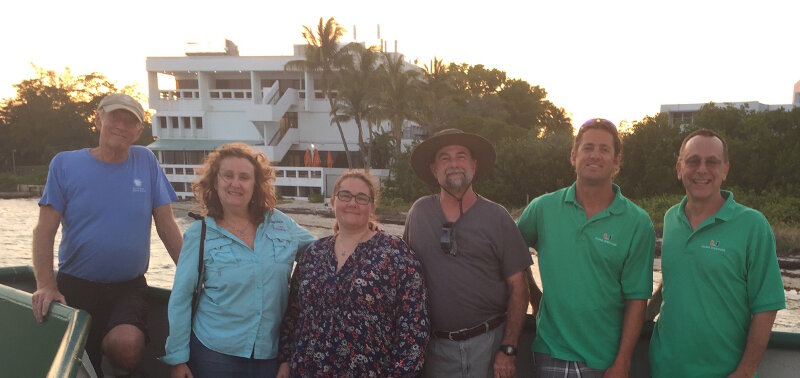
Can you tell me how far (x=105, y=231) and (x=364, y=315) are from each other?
1624mm

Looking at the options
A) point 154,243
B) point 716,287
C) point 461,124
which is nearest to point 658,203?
point 461,124

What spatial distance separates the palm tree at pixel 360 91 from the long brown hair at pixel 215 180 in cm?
3016

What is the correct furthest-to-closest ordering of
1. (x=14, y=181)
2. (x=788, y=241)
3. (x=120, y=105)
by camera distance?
(x=14, y=181) → (x=788, y=241) → (x=120, y=105)

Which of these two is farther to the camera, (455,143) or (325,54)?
(325,54)

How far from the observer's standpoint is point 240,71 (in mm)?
40312

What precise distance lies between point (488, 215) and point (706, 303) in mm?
1012

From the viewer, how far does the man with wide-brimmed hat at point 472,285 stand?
295 cm

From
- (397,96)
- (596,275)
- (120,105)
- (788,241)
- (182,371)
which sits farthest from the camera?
(397,96)

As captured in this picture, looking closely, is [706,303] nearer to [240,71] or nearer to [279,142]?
[279,142]

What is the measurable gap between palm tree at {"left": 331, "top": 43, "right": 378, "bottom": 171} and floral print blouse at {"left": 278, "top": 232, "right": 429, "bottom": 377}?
30.5 meters

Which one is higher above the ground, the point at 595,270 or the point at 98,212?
the point at 98,212

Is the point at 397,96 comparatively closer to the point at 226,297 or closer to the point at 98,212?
the point at 98,212

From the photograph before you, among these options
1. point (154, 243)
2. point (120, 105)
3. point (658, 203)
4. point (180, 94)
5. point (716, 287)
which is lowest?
point (154, 243)

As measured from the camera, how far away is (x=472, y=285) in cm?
296
